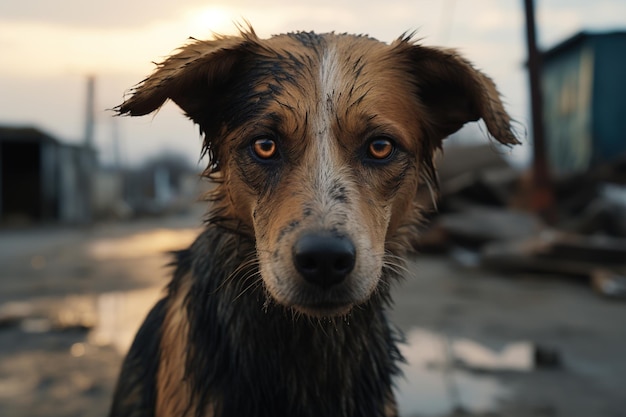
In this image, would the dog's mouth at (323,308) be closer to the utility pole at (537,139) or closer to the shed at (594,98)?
the utility pole at (537,139)

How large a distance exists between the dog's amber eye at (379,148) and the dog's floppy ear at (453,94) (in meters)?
0.43

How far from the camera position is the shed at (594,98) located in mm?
17953

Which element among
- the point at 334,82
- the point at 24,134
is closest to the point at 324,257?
the point at 334,82

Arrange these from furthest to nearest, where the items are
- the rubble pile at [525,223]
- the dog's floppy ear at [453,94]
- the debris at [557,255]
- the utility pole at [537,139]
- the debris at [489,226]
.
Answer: the utility pole at [537,139] → the debris at [489,226] → the rubble pile at [525,223] → the debris at [557,255] → the dog's floppy ear at [453,94]

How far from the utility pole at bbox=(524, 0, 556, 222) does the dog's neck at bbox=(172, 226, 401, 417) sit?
424 inches

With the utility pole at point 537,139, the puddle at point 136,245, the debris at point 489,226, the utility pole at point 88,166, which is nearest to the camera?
the debris at point 489,226

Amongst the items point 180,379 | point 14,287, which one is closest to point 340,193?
point 180,379

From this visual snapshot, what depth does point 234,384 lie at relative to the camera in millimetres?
2350

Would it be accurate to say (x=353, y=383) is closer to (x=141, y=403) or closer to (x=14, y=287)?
(x=141, y=403)

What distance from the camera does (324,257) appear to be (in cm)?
197

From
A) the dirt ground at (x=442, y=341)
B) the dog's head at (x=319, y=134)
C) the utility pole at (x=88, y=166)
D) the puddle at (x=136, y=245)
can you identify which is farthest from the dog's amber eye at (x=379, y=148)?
the utility pole at (x=88, y=166)

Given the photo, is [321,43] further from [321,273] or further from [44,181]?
[44,181]

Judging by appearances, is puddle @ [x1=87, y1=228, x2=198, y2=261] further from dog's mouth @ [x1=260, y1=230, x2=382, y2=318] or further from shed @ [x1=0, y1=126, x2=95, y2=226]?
dog's mouth @ [x1=260, y1=230, x2=382, y2=318]

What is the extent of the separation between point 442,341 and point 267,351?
398 centimetres
